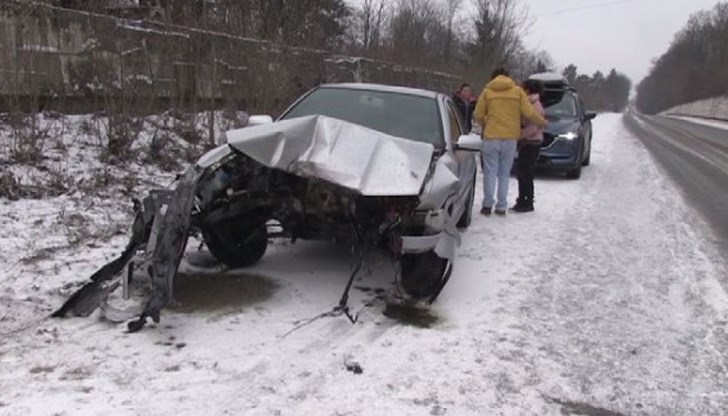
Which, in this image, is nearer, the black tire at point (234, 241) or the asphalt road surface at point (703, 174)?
the black tire at point (234, 241)

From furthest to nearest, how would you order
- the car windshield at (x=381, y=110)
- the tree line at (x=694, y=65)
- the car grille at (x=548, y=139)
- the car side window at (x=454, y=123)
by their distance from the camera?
the tree line at (x=694, y=65)
the car grille at (x=548, y=139)
the car side window at (x=454, y=123)
the car windshield at (x=381, y=110)

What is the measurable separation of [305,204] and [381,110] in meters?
1.70

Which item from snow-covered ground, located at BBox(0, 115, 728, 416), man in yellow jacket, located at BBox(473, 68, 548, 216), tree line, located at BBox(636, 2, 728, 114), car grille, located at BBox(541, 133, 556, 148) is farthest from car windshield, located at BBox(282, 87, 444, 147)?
tree line, located at BBox(636, 2, 728, 114)

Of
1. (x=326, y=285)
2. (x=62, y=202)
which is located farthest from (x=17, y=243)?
(x=326, y=285)

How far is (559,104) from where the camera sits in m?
13.9

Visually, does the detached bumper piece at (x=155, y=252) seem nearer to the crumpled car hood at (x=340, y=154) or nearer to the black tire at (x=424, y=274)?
the crumpled car hood at (x=340, y=154)

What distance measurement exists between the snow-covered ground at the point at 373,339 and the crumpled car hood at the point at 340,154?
3.31 ft

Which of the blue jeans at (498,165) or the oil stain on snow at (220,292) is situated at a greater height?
the blue jeans at (498,165)

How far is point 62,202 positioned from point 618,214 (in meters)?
7.04

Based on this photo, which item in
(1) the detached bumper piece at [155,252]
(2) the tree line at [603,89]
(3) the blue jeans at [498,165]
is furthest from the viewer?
(2) the tree line at [603,89]

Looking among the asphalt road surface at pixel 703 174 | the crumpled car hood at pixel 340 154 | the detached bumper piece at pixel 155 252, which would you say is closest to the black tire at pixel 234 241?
the detached bumper piece at pixel 155 252

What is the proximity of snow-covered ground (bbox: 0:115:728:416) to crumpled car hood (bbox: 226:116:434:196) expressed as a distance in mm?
1008

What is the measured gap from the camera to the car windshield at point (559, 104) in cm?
1352

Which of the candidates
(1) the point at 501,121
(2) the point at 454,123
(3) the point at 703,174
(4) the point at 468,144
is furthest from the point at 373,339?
(3) the point at 703,174
